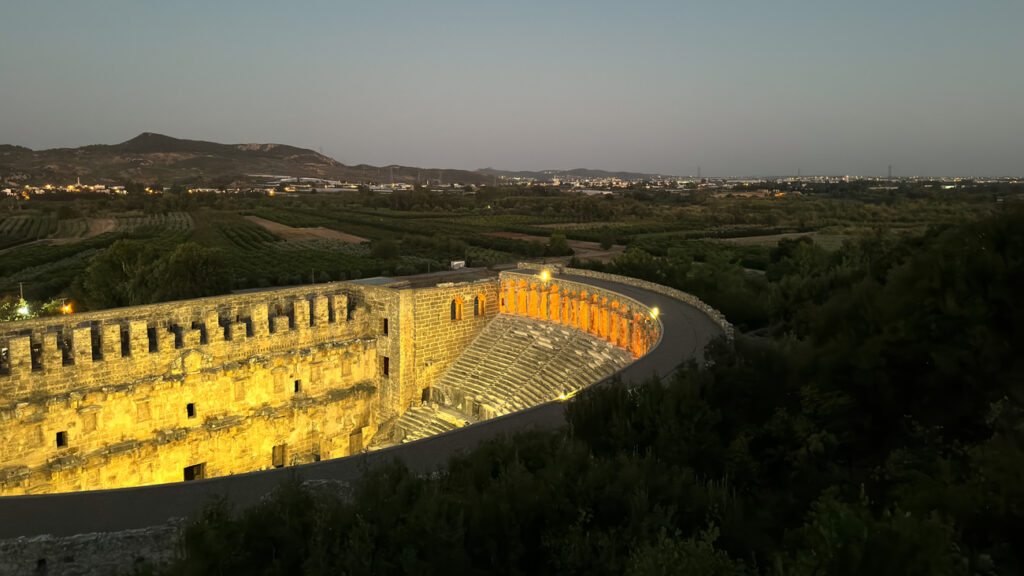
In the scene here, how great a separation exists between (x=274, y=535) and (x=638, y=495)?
12.8 feet

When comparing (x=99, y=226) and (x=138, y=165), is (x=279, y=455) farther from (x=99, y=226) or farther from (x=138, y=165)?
(x=138, y=165)

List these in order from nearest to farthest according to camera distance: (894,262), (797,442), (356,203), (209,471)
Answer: (797,442) → (894,262) → (209,471) → (356,203)

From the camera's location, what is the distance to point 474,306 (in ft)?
80.3

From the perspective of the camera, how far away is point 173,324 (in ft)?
61.1

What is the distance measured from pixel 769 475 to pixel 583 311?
13.4 m

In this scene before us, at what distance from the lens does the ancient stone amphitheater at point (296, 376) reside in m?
14.9

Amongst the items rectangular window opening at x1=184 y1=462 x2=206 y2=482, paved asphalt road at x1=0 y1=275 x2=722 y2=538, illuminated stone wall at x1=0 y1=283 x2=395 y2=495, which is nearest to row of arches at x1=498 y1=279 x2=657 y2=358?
illuminated stone wall at x1=0 y1=283 x2=395 y2=495

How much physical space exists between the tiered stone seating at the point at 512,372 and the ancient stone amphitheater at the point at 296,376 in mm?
67

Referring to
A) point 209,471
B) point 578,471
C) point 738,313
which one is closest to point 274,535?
point 578,471

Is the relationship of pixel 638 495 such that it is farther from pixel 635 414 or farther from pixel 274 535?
pixel 274 535

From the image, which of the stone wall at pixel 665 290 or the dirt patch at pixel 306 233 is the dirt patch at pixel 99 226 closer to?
the dirt patch at pixel 306 233

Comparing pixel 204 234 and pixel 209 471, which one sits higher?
pixel 204 234

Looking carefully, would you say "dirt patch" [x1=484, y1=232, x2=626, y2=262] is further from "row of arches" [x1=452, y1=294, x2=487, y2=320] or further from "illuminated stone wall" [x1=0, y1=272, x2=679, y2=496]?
"illuminated stone wall" [x1=0, y1=272, x2=679, y2=496]

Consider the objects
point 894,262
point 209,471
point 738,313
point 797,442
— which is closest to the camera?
point 797,442
